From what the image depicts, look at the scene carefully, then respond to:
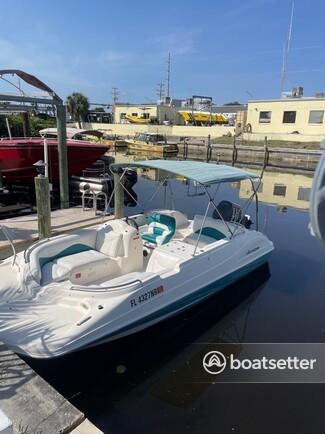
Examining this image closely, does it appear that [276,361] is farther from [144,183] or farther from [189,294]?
[144,183]

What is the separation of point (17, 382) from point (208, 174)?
4429 millimetres

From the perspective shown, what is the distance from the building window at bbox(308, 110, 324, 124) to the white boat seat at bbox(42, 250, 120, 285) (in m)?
31.2

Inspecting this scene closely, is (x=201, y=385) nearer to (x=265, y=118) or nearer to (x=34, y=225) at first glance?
(x=34, y=225)

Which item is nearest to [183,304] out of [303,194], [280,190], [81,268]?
[81,268]

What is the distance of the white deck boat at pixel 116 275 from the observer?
4.16 metres

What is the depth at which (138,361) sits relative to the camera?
487 centimetres

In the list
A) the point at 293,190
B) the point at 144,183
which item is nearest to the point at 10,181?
the point at 144,183

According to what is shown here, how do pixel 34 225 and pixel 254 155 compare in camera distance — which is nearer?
pixel 34 225

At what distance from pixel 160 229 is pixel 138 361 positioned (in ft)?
9.35

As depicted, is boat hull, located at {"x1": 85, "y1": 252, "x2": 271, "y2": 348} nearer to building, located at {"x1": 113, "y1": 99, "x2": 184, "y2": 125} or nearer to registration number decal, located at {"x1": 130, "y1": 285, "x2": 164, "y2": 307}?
registration number decal, located at {"x1": 130, "y1": 285, "x2": 164, "y2": 307}

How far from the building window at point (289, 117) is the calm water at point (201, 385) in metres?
29.3

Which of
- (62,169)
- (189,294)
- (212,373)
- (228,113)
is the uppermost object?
(228,113)

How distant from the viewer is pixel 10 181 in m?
13.5

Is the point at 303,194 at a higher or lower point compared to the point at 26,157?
lower
